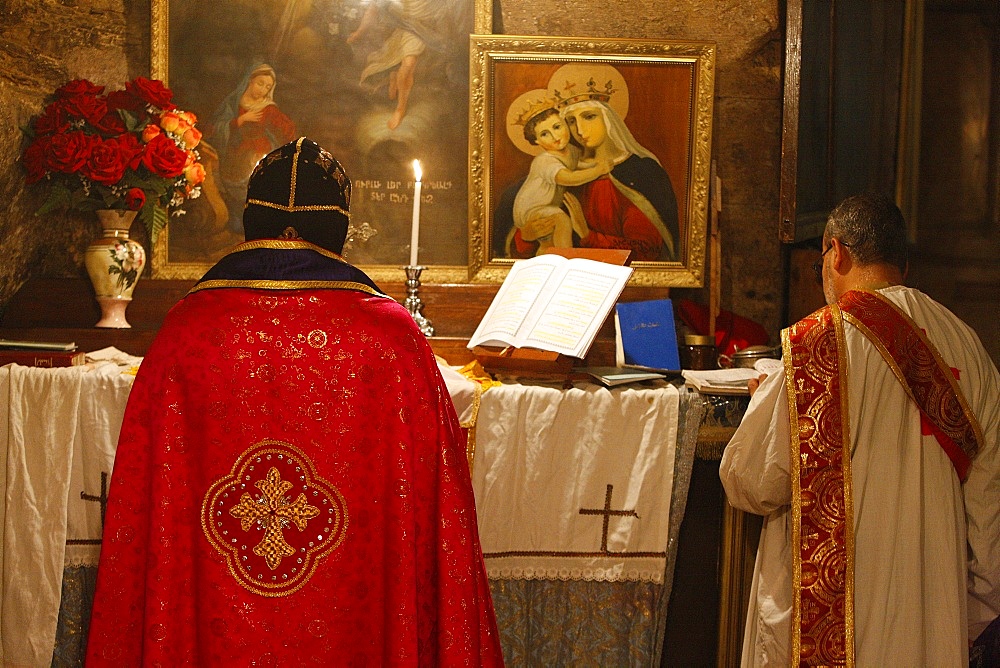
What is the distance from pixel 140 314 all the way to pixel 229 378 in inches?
77.5

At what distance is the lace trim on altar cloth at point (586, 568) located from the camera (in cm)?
342

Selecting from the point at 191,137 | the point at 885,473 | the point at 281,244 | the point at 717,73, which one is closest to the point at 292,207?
the point at 281,244

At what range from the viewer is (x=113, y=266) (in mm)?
3994

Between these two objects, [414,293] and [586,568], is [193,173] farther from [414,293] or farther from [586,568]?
[586,568]

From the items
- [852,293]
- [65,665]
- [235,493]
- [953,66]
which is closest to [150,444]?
[235,493]

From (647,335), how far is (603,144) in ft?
3.35

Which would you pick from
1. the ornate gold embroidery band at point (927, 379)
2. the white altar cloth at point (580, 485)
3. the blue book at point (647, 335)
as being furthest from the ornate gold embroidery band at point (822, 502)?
the blue book at point (647, 335)

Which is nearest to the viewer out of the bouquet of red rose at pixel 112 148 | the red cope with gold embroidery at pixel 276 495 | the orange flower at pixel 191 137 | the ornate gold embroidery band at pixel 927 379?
the red cope with gold embroidery at pixel 276 495

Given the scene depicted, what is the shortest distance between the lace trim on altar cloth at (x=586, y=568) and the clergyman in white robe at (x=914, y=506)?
0.63 meters

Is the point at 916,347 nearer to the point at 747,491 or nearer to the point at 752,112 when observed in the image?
the point at 747,491

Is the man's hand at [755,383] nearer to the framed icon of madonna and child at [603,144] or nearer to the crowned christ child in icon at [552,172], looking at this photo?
the framed icon of madonna and child at [603,144]

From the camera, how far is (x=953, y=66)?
4785 millimetres

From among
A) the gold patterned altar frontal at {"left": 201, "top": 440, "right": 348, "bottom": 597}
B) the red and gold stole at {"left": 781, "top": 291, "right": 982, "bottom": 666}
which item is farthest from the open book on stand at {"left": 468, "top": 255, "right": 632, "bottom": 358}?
the gold patterned altar frontal at {"left": 201, "top": 440, "right": 348, "bottom": 597}

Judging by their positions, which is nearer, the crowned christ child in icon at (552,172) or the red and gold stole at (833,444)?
the red and gold stole at (833,444)
